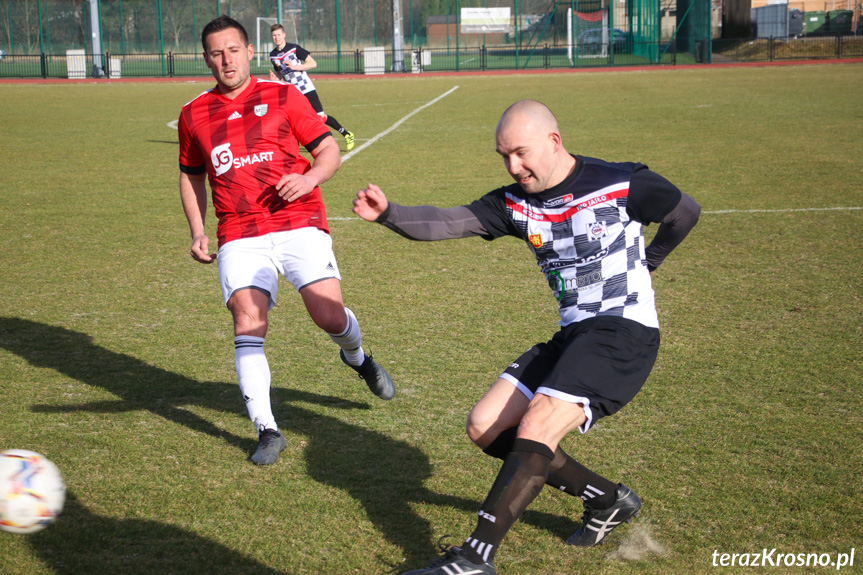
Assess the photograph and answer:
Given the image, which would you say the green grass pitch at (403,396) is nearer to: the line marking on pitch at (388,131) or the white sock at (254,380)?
the white sock at (254,380)

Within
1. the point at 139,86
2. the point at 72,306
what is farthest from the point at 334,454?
the point at 139,86

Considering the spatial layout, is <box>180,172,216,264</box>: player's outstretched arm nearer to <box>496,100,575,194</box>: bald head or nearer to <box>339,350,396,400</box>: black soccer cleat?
<box>339,350,396,400</box>: black soccer cleat

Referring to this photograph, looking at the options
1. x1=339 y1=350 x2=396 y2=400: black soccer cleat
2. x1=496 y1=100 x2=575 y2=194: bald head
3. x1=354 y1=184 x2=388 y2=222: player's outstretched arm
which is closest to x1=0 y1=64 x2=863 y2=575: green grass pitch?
x1=339 y1=350 x2=396 y2=400: black soccer cleat

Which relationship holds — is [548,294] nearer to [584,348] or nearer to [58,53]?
[584,348]

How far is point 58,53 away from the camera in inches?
1741

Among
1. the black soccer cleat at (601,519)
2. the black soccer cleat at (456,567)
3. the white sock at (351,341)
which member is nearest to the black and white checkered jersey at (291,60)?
the white sock at (351,341)

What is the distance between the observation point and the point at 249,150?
4133mm

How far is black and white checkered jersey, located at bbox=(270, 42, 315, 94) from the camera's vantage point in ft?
50.3

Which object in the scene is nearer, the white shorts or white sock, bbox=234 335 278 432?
white sock, bbox=234 335 278 432

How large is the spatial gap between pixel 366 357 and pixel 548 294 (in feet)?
7.65

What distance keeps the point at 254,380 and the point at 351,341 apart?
25.1 inches

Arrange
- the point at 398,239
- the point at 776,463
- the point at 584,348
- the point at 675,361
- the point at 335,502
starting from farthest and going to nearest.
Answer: the point at 398,239, the point at 675,361, the point at 776,463, the point at 335,502, the point at 584,348

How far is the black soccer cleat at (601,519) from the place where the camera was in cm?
314

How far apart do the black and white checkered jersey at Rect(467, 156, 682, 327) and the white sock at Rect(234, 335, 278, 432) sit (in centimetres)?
151
